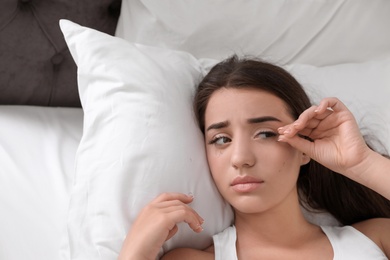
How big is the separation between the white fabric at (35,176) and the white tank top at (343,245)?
0.32 m

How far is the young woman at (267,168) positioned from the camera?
1.18 m

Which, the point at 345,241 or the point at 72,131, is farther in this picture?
the point at 72,131

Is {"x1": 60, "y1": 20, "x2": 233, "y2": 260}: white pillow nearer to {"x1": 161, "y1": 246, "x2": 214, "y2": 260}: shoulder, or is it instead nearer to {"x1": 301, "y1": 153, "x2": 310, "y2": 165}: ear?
{"x1": 161, "y1": 246, "x2": 214, "y2": 260}: shoulder

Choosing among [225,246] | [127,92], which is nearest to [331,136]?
[225,246]

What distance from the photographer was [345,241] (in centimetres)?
127

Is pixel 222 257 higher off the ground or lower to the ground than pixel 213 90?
lower

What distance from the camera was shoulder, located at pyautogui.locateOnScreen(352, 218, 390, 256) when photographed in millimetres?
1289

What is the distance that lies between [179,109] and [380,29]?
0.69 meters

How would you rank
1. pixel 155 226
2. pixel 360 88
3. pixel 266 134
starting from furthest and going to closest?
pixel 360 88 → pixel 266 134 → pixel 155 226

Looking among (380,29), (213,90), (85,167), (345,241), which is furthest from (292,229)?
(380,29)

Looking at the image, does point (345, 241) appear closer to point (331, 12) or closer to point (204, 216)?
point (204, 216)

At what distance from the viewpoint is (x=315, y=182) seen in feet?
4.60

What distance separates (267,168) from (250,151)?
0.05 m

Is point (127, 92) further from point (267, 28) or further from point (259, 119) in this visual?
point (267, 28)
